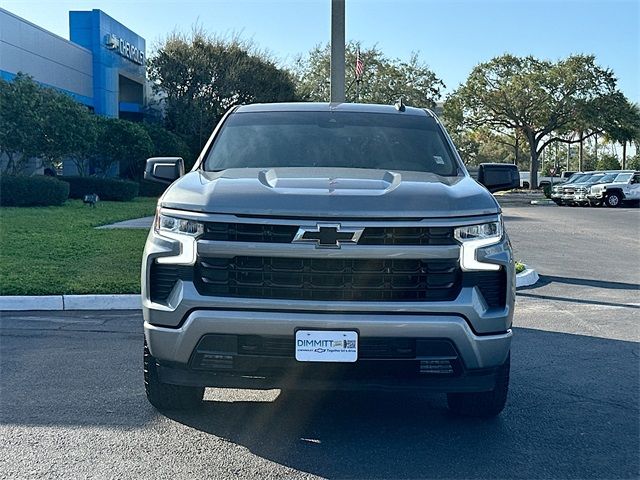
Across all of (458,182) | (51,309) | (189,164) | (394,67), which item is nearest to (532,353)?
(458,182)

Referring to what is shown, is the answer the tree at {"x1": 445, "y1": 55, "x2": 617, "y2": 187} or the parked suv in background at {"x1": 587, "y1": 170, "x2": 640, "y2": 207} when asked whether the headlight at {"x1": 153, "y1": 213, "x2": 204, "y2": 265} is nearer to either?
the parked suv in background at {"x1": 587, "y1": 170, "x2": 640, "y2": 207}

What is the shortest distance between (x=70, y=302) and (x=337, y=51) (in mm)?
5023

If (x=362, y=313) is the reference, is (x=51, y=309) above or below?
below

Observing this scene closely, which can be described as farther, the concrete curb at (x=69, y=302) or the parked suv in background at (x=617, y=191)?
the parked suv in background at (x=617, y=191)

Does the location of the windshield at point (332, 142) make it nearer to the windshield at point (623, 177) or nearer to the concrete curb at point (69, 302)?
the concrete curb at point (69, 302)

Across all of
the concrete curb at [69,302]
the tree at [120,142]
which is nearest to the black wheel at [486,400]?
the concrete curb at [69,302]

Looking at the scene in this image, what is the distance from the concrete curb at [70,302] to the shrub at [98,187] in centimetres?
2203

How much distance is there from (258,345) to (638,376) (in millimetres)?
3345

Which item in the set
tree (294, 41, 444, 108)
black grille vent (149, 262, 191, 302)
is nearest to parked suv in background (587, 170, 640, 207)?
tree (294, 41, 444, 108)

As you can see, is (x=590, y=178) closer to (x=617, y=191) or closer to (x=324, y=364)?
(x=617, y=191)

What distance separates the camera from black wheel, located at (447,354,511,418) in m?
4.35

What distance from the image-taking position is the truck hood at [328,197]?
388cm

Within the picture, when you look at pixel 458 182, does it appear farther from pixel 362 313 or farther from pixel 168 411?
pixel 168 411

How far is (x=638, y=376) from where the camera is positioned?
18.7 feet
